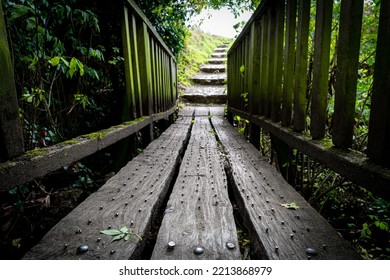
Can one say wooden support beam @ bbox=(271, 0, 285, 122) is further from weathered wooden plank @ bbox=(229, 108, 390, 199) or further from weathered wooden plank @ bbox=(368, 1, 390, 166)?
weathered wooden plank @ bbox=(368, 1, 390, 166)

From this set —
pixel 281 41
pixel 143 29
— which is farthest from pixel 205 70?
pixel 281 41

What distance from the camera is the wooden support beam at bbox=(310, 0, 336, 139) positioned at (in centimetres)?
128

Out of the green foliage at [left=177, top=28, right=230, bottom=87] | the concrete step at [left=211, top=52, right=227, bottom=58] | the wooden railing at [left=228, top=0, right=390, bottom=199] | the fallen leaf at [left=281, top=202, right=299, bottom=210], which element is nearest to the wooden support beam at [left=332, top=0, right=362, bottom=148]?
the wooden railing at [left=228, top=0, right=390, bottom=199]

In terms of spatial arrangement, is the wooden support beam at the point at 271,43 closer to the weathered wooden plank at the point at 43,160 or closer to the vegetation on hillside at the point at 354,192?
the vegetation on hillside at the point at 354,192

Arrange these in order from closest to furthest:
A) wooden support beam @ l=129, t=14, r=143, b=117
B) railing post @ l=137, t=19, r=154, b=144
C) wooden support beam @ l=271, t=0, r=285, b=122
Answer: wooden support beam @ l=271, t=0, r=285, b=122, wooden support beam @ l=129, t=14, r=143, b=117, railing post @ l=137, t=19, r=154, b=144

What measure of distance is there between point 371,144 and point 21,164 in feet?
4.50

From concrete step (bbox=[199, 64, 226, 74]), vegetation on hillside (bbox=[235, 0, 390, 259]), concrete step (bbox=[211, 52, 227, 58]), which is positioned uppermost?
concrete step (bbox=[211, 52, 227, 58])

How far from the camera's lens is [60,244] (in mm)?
883

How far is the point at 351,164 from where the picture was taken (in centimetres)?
98

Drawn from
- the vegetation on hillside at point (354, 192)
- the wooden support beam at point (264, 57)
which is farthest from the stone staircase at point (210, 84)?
the vegetation on hillside at point (354, 192)

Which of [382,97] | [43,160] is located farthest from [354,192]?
[43,160]

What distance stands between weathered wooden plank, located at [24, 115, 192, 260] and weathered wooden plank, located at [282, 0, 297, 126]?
102cm

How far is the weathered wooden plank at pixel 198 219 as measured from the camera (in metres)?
0.87
